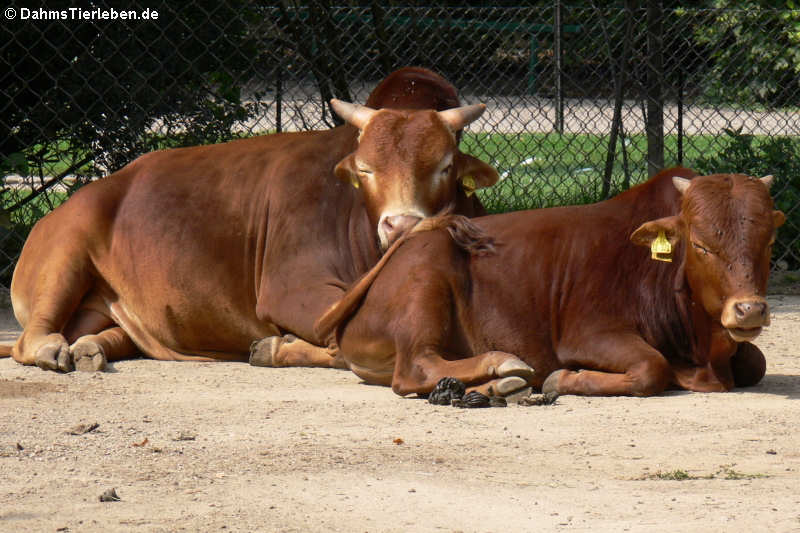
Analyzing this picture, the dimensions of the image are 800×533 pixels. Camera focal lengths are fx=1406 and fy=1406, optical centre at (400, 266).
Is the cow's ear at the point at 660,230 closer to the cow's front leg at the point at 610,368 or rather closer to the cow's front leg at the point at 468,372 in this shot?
the cow's front leg at the point at 610,368

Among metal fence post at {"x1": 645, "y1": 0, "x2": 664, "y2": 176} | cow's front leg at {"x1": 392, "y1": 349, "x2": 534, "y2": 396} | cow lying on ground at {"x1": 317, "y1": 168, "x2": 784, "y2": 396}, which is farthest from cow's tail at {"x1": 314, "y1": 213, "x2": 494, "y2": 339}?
metal fence post at {"x1": 645, "y1": 0, "x2": 664, "y2": 176}

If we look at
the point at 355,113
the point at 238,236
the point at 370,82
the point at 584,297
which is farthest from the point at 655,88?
the point at 584,297

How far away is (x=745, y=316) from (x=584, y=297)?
31.6 inches

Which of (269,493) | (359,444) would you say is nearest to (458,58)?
(359,444)

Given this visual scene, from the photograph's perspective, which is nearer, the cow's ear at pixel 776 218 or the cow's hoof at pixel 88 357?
the cow's ear at pixel 776 218

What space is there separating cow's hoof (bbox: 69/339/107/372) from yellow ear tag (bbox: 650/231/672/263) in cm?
269

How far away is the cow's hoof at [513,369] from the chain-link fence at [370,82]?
369cm

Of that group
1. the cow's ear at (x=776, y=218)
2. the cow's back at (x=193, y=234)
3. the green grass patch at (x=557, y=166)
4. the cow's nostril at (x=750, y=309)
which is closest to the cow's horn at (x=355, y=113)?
the cow's back at (x=193, y=234)

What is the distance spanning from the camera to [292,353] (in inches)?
266

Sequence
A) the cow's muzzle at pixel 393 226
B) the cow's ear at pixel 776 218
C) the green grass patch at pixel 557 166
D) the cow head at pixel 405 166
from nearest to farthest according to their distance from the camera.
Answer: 1. the cow's ear at pixel 776 218
2. the cow's muzzle at pixel 393 226
3. the cow head at pixel 405 166
4. the green grass patch at pixel 557 166

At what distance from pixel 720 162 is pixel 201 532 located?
691 cm

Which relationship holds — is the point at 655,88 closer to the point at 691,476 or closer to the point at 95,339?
the point at 95,339

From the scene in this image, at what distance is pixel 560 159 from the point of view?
1002 centimetres

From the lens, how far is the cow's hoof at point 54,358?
6676 mm
